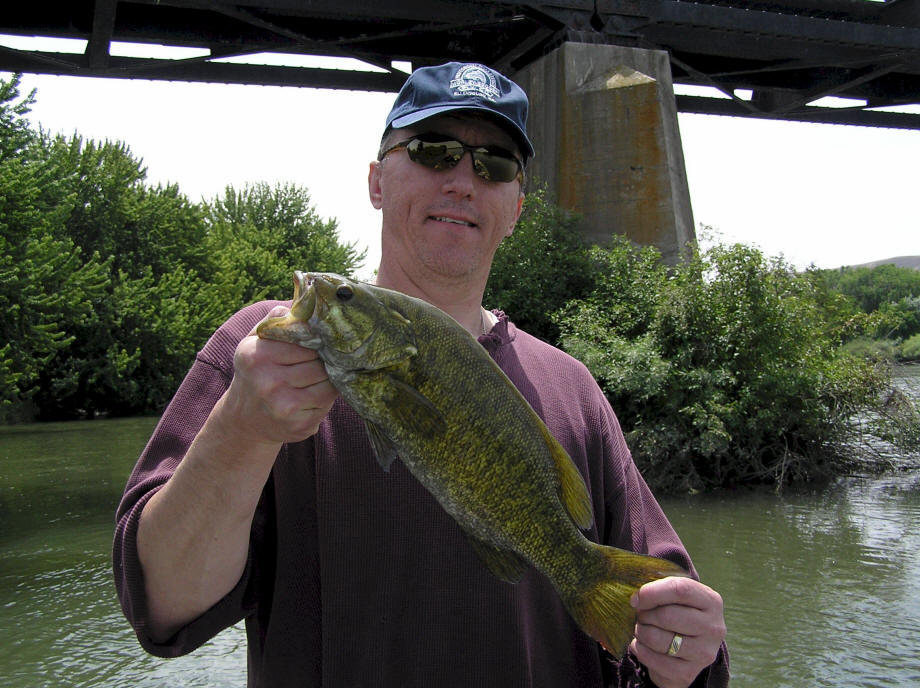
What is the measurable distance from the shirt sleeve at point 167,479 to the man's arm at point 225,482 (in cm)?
2

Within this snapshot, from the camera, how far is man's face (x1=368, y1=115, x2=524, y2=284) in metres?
2.40

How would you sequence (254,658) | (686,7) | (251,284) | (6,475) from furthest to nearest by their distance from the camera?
(251,284), (686,7), (6,475), (254,658)

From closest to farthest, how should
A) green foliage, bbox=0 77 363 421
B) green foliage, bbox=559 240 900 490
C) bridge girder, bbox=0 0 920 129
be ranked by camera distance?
1. green foliage, bbox=559 240 900 490
2. bridge girder, bbox=0 0 920 129
3. green foliage, bbox=0 77 363 421

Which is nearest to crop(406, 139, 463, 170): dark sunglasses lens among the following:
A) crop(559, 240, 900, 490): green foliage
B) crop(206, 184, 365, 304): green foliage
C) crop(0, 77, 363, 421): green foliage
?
crop(559, 240, 900, 490): green foliage

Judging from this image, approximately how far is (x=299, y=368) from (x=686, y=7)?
1778cm

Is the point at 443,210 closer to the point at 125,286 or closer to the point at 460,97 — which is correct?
the point at 460,97

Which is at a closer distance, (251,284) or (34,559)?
(34,559)

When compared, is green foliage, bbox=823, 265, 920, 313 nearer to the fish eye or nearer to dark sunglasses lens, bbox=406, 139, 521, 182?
dark sunglasses lens, bbox=406, 139, 521, 182

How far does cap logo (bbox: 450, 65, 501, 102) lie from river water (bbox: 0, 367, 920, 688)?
220 inches

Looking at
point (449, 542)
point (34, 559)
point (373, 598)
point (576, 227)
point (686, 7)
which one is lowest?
point (34, 559)

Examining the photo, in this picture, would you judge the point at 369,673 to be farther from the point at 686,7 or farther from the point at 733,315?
the point at 686,7

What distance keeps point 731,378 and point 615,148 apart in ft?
21.1

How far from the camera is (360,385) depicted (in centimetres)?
172

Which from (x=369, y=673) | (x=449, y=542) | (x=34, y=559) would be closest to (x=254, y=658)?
(x=369, y=673)
